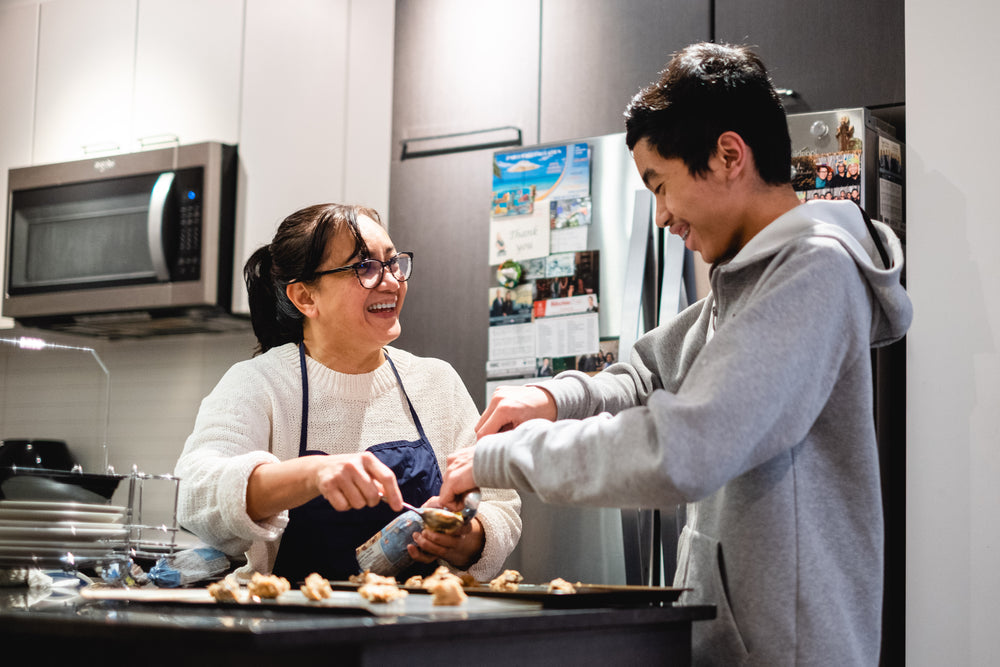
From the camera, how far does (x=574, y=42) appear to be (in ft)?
9.92

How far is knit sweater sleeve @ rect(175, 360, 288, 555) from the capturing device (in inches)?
63.3

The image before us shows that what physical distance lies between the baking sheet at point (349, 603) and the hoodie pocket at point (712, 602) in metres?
0.25

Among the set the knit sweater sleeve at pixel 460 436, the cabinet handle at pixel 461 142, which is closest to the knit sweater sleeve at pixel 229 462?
the knit sweater sleeve at pixel 460 436

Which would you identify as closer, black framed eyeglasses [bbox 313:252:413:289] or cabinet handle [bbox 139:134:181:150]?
black framed eyeglasses [bbox 313:252:413:289]

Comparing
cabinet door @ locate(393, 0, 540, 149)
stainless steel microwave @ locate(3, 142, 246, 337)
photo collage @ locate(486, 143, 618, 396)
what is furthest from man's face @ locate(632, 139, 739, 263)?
stainless steel microwave @ locate(3, 142, 246, 337)

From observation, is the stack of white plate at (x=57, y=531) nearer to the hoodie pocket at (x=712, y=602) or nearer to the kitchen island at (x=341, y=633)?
the kitchen island at (x=341, y=633)

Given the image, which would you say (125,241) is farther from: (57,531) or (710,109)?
(710,109)

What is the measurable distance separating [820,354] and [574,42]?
2.01 meters

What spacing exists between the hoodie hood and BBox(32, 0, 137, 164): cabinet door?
9.32ft

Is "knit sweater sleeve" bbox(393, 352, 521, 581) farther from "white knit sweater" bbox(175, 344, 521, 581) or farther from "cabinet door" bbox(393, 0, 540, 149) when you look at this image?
"cabinet door" bbox(393, 0, 540, 149)

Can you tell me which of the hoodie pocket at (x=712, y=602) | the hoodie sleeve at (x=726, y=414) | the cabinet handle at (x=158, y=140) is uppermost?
the cabinet handle at (x=158, y=140)

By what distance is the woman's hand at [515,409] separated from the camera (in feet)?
5.00

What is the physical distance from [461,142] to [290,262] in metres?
1.32

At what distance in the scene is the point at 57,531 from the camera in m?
1.41
